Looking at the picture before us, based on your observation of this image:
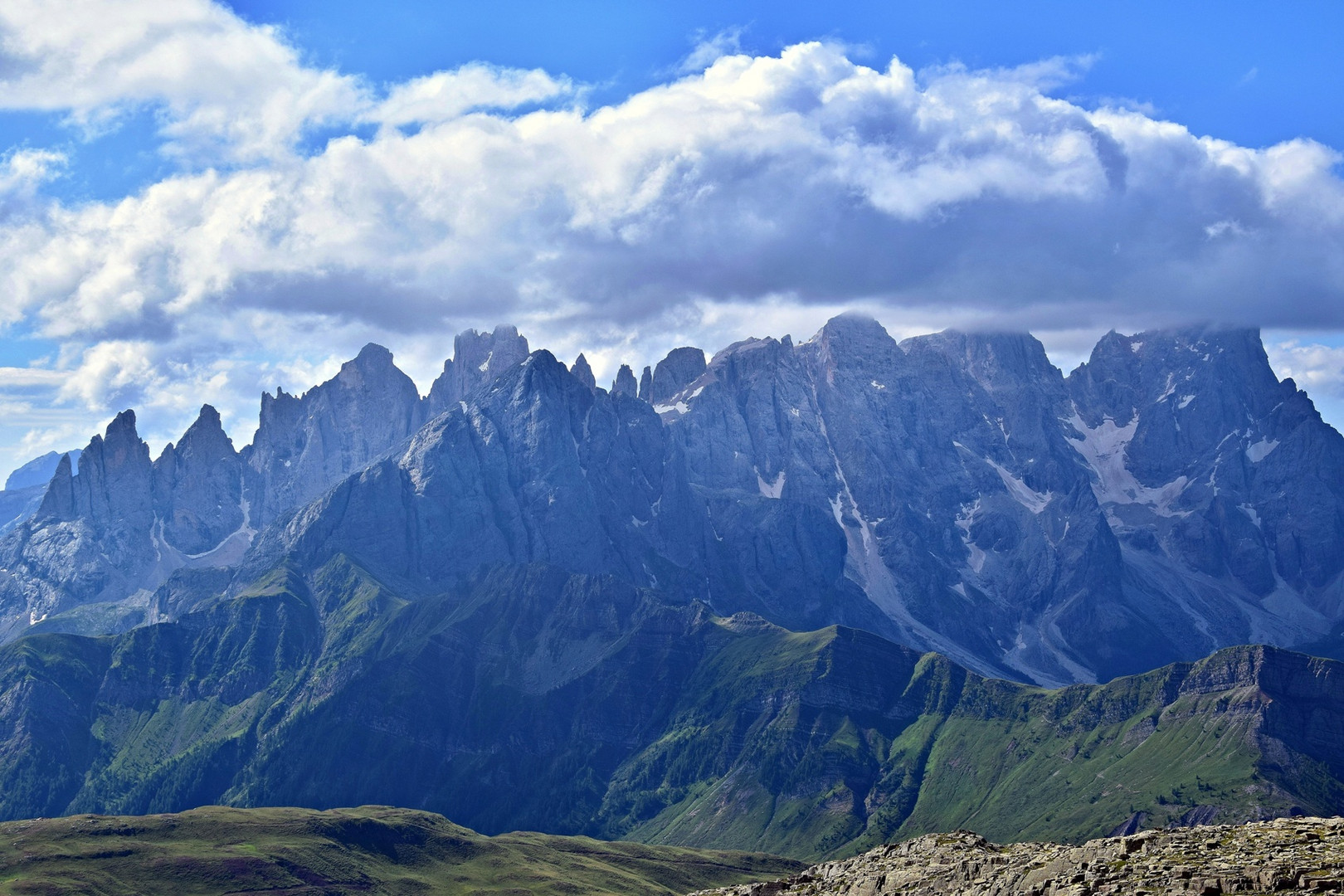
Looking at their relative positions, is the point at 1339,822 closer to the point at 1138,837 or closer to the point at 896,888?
the point at 1138,837

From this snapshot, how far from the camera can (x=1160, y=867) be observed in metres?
148

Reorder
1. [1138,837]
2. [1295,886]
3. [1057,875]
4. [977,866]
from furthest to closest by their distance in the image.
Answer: [977,866]
[1138,837]
[1057,875]
[1295,886]

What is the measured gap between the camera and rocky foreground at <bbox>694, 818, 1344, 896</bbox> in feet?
455

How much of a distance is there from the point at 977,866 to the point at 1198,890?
1775 inches

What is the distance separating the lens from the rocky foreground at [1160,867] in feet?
455

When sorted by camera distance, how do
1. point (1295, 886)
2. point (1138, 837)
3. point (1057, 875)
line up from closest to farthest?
point (1295, 886)
point (1057, 875)
point (1138, 837)

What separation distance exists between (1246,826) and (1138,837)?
13.1 metres

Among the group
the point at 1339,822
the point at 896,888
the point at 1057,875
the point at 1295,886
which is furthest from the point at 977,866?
the point at 1295,886

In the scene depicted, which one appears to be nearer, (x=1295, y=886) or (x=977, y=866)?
(x=1295, y=886)

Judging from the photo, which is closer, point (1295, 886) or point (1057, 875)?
point (1295, 886)

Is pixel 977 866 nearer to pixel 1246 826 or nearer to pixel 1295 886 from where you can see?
pixel 1246 826

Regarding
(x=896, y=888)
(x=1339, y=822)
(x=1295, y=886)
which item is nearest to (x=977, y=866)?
(x=896, y=888)

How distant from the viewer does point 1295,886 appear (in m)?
135

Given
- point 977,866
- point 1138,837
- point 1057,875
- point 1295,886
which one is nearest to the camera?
point 1295,886
